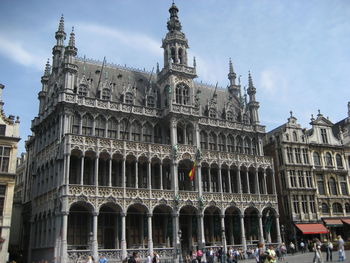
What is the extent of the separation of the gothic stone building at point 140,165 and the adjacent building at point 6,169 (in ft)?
12.3

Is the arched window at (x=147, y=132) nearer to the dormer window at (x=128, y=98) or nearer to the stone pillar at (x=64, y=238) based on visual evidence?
the dormer window at (x=128, y=98)

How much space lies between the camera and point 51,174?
4281 centimetres

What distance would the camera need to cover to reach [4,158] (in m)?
41.5

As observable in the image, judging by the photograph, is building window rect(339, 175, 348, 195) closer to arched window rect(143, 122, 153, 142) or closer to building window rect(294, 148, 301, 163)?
building window rect(294, 148, 301, 163)

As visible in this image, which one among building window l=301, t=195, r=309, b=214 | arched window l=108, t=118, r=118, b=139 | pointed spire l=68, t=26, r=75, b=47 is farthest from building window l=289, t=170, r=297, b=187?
pointed spire l=68, t=26, r=75, b=47

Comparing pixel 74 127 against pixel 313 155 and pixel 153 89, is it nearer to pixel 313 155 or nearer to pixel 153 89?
pixel 153 89

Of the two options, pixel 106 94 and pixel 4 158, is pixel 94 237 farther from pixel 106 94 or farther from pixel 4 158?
pixel 106 94

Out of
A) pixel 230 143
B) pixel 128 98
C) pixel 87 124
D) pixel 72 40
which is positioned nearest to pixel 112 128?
pixel 87 124

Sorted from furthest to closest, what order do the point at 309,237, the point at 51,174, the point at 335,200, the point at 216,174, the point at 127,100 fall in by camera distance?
the point at 335,200
the point at 309,237
the point at 216,174
the point at 127,100
the point at 51,174

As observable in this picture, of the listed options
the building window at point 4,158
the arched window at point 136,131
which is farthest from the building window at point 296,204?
the building window at point 4,158

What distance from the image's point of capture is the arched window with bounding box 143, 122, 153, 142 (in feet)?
155

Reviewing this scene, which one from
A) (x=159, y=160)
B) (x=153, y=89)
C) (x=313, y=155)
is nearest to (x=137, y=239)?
(x=159, y=160)

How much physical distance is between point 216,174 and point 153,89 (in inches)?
544

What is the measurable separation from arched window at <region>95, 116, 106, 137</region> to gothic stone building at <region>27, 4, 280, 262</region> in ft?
0.52
